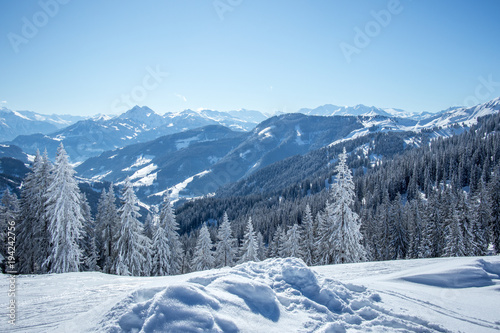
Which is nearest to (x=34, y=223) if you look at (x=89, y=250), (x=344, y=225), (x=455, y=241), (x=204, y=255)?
(x=89, y=250)

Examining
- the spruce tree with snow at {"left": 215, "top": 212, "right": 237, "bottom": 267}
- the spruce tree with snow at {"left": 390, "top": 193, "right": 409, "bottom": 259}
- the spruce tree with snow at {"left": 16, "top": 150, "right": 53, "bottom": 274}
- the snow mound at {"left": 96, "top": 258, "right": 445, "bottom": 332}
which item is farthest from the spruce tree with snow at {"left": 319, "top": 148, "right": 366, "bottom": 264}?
the spruce tree with snow at {"left": 16, "top": 150, "right": 53, "bottom": 274}

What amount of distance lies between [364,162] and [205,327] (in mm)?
181415

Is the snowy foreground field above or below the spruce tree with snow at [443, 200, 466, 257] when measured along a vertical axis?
above

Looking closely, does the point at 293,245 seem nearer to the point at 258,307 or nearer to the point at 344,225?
the point at 344,225

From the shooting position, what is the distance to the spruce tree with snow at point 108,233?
26733 mm

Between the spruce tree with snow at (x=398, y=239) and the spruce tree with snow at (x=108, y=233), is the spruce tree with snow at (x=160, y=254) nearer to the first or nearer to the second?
the spruce tree with snow at (x=108, y=233)

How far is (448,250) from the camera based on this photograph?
103 ft

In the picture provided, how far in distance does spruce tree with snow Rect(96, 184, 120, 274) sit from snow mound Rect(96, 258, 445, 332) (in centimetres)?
2349

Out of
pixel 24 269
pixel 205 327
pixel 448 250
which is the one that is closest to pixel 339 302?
pixel 205 327

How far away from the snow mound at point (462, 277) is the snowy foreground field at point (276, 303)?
0.09 ft

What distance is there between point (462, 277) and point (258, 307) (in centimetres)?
707

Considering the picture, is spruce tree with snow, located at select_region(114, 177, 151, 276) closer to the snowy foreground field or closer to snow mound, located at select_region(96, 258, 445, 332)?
the snowy foreground field

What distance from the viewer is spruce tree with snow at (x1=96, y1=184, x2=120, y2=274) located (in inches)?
1052

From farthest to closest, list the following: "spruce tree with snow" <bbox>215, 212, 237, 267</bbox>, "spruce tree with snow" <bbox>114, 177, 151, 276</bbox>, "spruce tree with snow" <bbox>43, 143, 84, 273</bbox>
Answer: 1. "spruce tree with snow" <bbox>215, 212, 237, 267</bbox>
2. "spruce tree with snow" <bbox>114, 177, 151, 276</bbox>
3. "spruce tree with snow" <bbox>43, 143, 84, 273</bbox>
